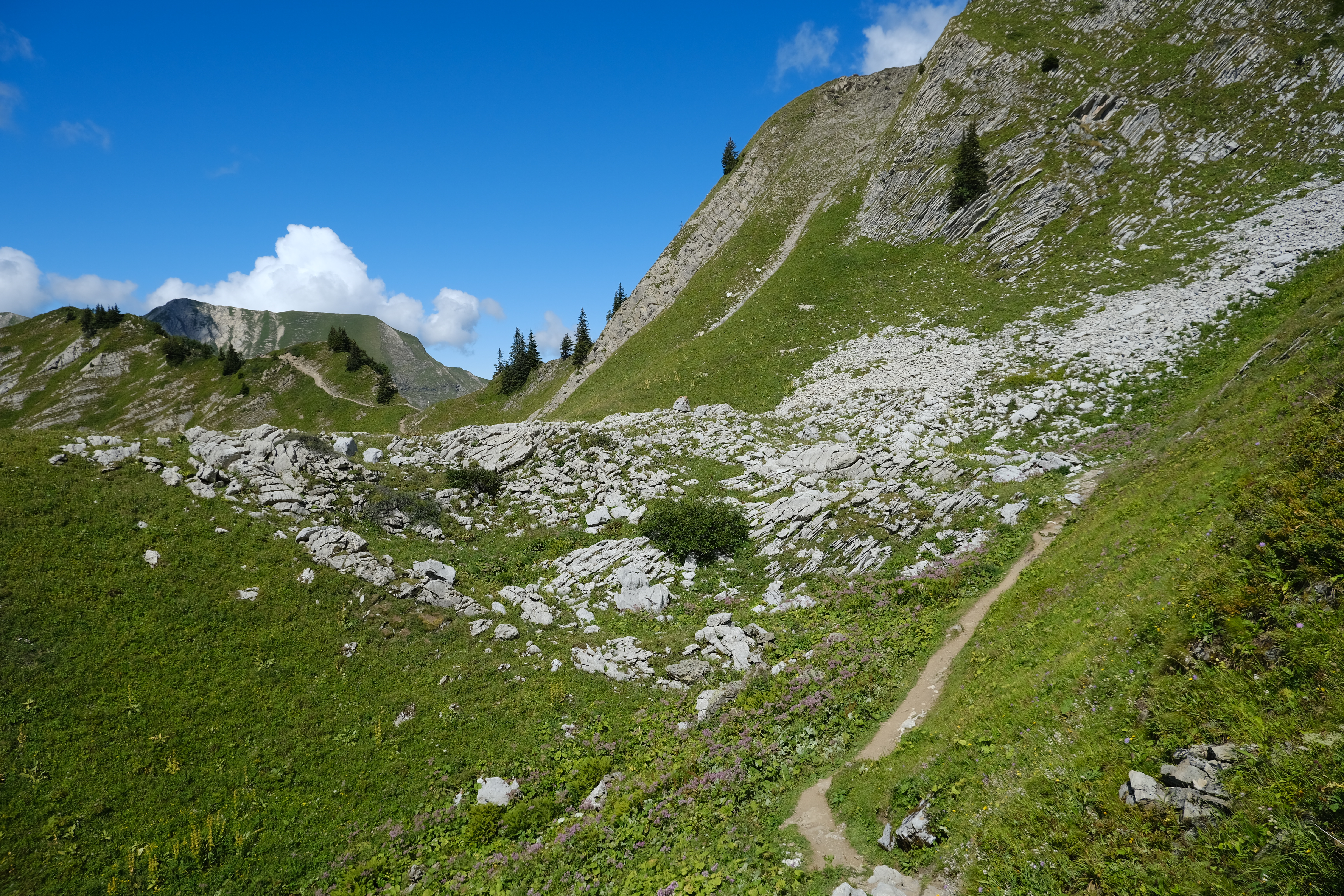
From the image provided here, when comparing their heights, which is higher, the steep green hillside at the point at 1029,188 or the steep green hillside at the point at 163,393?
the steep green hillside at the point at 163,393

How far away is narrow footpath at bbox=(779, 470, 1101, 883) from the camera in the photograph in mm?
9695

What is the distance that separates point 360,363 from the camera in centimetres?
10319

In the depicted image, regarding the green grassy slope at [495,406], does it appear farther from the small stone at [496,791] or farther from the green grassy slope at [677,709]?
the small stone at [496,791]

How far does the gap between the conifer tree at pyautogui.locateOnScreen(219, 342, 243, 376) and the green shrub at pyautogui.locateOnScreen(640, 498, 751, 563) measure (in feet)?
385

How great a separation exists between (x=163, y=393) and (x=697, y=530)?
127 meters

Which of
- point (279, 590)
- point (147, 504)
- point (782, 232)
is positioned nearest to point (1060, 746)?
point (279, 590)

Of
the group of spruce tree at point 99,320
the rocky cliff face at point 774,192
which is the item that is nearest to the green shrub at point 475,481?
the rocky cliff face at point 774,192

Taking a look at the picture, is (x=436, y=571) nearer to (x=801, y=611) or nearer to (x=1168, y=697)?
(x=801, y=611)

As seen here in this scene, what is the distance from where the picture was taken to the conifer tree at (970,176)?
172ft

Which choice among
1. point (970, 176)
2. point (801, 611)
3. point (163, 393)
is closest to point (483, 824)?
point (801, 611)

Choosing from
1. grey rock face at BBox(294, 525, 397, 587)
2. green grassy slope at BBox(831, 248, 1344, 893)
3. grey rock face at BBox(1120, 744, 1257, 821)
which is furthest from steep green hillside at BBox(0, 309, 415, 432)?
grey rock face at BBox(1120, 744, 1257, 821)

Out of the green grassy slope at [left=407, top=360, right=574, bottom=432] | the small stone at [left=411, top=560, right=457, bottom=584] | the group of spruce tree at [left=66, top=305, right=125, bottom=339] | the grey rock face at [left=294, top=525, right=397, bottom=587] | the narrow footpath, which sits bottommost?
the narrow footpath

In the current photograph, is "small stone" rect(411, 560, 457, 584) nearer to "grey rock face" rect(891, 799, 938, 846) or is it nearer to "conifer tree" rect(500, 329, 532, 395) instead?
"grey rock face" rect(891, 799, 938, 846)

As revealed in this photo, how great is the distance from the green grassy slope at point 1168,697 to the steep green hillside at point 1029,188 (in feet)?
99.2
